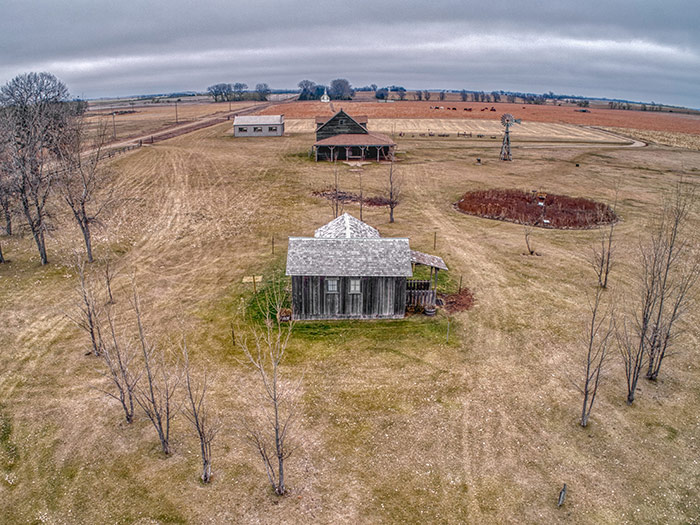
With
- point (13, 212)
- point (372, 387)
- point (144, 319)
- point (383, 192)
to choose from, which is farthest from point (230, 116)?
point (372, 387)

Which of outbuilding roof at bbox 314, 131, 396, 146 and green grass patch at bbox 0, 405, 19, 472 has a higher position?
outbuilding roof at bbox 314, 131, 396, 146

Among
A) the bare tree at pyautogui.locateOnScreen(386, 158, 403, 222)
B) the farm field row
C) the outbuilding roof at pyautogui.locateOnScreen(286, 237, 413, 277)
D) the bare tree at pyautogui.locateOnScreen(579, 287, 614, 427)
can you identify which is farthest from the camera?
the farm field row

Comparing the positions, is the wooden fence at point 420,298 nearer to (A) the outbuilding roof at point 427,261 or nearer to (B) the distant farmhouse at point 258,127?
(A) the outbuilding roof at point 427,261

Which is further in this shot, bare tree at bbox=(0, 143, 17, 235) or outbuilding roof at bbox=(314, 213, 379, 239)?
bare tree at bbox=(0, 143, 17, 235)

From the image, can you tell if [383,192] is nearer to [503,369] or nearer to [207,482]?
[503,369]

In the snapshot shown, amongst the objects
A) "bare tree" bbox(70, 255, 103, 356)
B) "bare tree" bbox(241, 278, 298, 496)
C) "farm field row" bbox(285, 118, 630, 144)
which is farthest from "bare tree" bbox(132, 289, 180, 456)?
"farm field row" bbox(285, 118, 630, 144)

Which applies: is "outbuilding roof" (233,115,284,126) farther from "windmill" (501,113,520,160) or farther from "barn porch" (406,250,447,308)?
"barn porch" (406,250,447,308)

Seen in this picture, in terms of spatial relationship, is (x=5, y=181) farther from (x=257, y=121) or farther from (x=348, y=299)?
(x=257, y=121)
